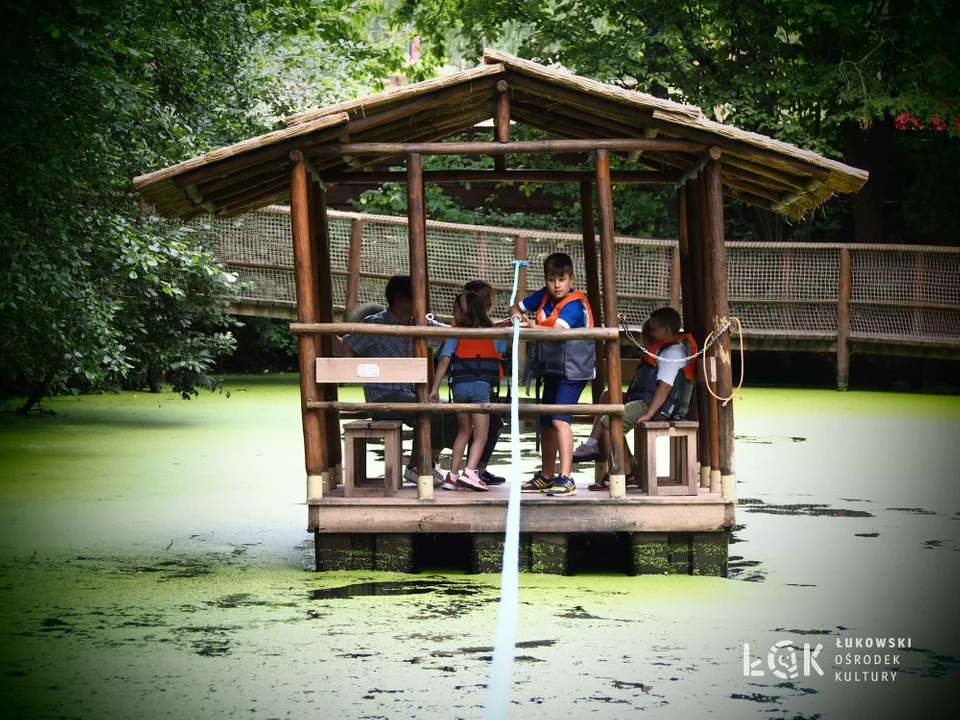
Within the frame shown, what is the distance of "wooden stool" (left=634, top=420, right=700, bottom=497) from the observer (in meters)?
6.92

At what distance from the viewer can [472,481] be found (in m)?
7.24

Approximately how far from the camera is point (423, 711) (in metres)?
4.60

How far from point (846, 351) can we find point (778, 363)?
1959 millimetres

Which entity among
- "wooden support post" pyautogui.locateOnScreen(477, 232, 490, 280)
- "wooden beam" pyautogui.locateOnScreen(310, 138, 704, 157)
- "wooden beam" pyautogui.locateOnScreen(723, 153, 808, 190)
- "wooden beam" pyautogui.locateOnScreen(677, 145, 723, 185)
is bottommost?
"wooden beam" pyautogui.locateOnScreen(723, 153, 808, 190)

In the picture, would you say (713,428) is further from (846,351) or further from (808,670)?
(846,351)

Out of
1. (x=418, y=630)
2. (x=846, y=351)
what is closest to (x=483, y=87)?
(x=418, y=630)

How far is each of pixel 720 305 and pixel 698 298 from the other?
0.87m

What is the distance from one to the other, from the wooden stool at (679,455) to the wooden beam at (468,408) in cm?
24

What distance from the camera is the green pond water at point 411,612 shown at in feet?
15.8

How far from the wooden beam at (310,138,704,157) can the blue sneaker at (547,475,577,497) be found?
1.56 m

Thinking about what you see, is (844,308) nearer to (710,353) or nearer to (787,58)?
(787,58)

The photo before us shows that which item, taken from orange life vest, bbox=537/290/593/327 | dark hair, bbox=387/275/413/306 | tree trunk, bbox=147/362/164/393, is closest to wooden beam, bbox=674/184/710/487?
orange life vest, bbox=537/290/593/327

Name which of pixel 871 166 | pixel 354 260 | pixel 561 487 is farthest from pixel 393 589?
pixel 871 166

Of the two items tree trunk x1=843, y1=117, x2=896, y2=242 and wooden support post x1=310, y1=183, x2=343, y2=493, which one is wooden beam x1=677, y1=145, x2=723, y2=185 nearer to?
wooden support post x1=310, y1=183, x2=343, y2=493
